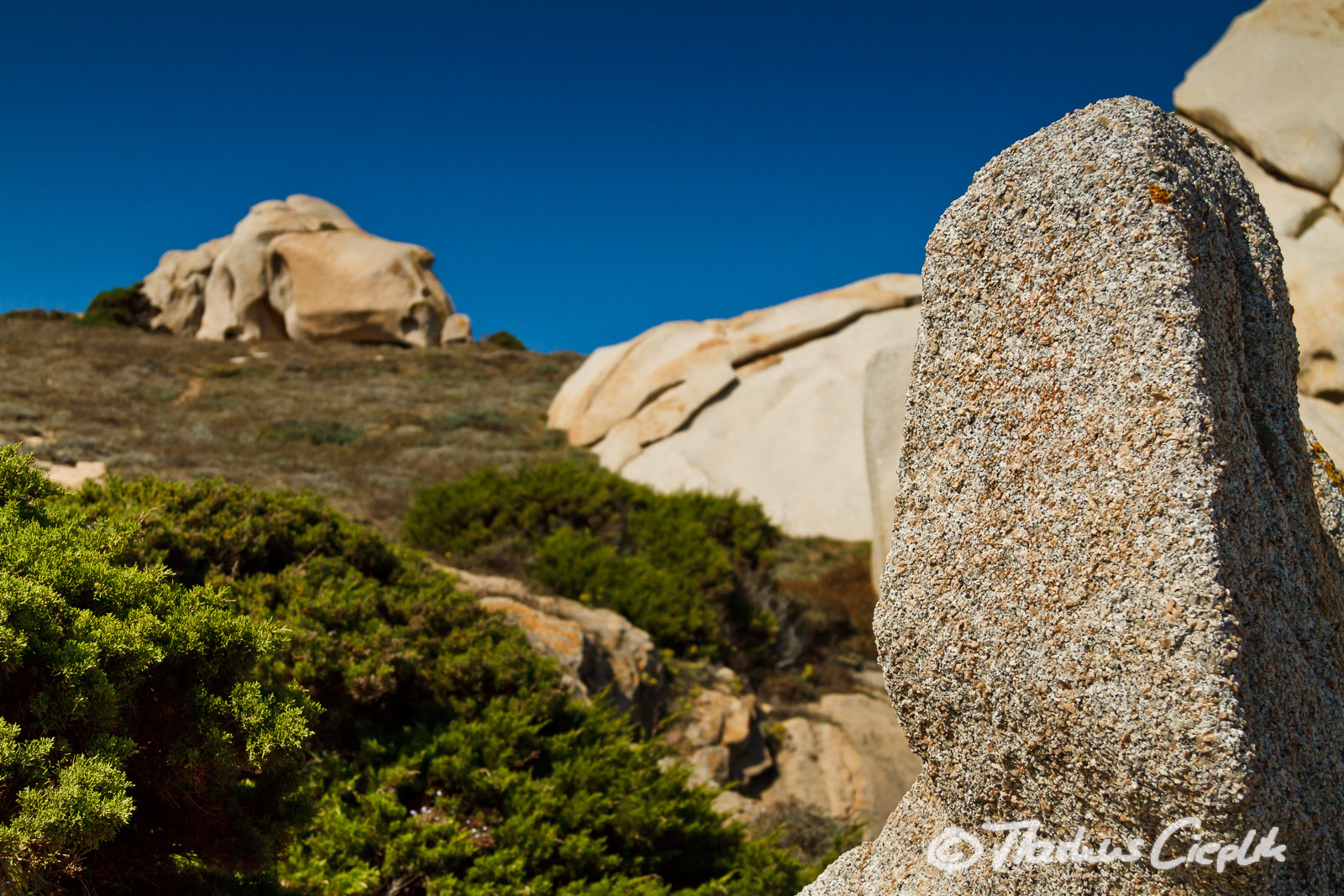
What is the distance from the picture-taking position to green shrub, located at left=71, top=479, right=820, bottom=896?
3.91 m

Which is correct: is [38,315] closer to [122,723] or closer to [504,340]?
[504,340]

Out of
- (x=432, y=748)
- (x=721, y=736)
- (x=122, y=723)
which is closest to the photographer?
(x=122, y=723)

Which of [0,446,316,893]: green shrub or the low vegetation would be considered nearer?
[0,446,316,893]: green shrub

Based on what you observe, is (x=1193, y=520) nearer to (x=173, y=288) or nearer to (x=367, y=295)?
(x=367, y=295)

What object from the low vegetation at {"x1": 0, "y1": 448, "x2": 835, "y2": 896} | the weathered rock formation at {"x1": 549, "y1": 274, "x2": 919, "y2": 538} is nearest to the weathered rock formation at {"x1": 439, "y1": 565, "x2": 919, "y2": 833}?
the low vegetation at {"x1": 0, "y1": 448, "x2": 835, "y2": 896}

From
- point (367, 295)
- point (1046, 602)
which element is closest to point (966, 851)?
point (1046, 602)

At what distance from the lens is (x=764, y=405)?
16.7 metres

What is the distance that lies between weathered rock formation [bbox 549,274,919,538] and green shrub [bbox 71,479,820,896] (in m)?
10.2

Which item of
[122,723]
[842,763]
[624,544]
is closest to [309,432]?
[624,544]

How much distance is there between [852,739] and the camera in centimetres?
837

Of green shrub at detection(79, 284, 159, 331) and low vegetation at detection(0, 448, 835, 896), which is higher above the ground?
green shrub at detection(79, 284, 159, 331)

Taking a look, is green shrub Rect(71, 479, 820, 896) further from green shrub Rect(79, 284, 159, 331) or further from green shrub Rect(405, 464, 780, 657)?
green shrub Rect(79, 284, 159, 331)

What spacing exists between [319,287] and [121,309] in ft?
45.3

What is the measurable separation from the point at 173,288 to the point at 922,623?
51994mm
